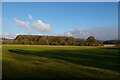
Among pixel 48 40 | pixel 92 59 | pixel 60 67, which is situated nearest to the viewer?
pixel 60 67

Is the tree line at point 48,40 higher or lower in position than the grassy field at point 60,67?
higher

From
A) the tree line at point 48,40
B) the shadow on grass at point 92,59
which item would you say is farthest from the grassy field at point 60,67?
the tree line at point 48,40

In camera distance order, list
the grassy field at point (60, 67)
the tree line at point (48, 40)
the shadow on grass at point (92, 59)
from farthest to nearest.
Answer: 1. the tree line at point (48, 40)
2. the shadow on grass at point (92, 59)
3. the grassy field at point (60, 67)

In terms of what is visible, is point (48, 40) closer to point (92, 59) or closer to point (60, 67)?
point (92, 59)

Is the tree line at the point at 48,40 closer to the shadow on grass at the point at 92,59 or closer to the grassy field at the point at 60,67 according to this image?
the shadow on grass at the point at 92,59

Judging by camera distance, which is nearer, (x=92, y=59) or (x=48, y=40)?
(x=92, y=59)

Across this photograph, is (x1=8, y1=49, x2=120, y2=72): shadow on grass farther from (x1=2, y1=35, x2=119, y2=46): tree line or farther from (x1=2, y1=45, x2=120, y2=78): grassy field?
(x1=2, y1=35, x2=119, y2=46): tree line

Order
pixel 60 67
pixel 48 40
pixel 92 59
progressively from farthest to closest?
pixel 48 40 < pixel 92 59 < pixel 60 67

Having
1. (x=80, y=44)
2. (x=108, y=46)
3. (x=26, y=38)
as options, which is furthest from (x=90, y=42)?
(x=26, y=38)

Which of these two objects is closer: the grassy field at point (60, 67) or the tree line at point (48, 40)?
the grassy field at point (60, 67)

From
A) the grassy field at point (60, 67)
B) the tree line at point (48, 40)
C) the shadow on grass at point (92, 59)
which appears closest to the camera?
the grassy field at point (60, 67)

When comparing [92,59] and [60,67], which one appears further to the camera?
[92,59]

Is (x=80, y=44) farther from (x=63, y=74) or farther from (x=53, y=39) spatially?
(x=63, y=74)

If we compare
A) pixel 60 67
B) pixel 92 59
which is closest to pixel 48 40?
pixel 92 59
